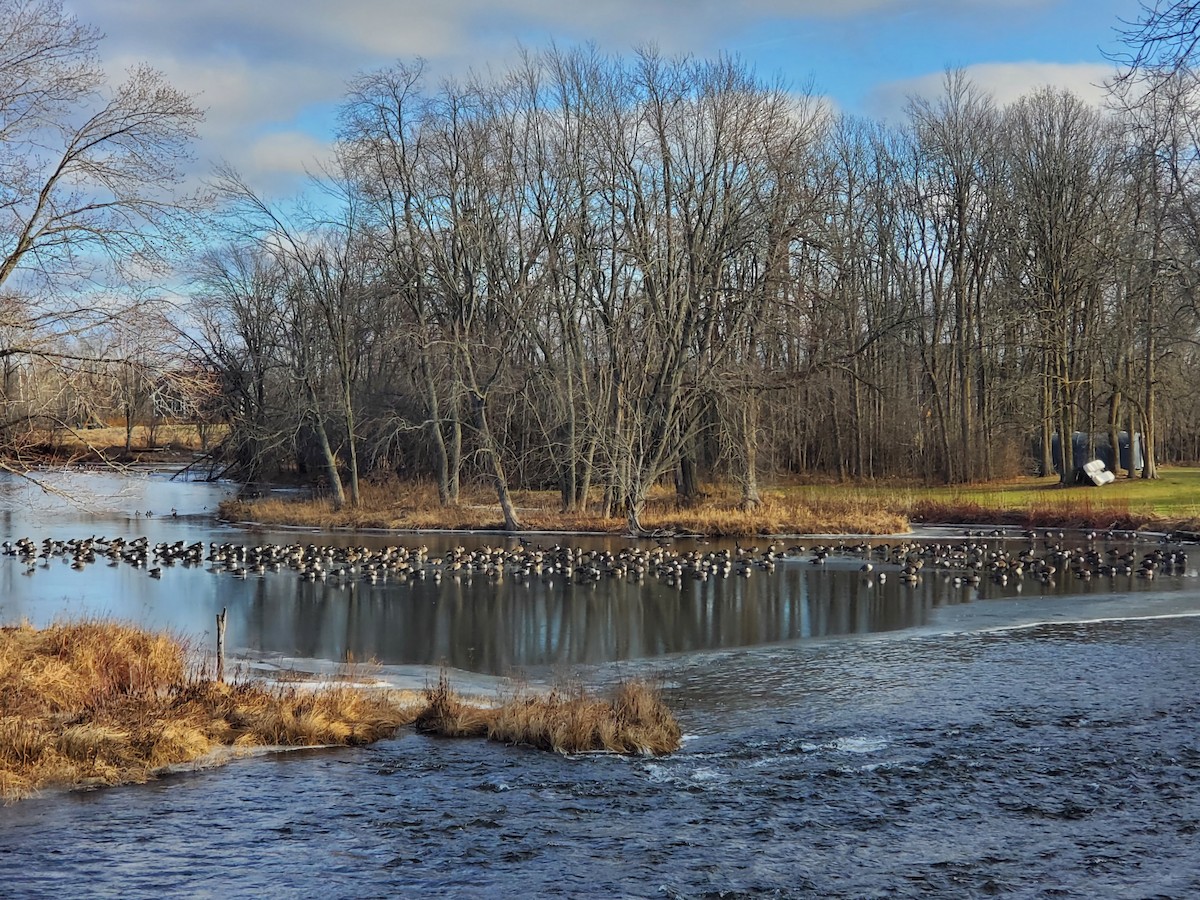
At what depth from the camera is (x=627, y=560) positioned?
2597 cm

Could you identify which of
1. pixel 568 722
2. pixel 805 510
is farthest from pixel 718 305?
pixel 568 722

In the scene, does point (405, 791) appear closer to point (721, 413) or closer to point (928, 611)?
point (928, 611)

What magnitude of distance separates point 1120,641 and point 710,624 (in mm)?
6759

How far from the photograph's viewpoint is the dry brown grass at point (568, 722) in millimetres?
11852

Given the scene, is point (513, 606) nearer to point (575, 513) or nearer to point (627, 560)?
point (627, 560)

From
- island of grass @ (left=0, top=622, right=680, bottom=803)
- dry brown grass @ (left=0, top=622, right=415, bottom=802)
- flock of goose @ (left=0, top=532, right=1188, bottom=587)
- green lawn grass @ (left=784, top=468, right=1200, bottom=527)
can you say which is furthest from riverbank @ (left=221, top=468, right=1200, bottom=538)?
dry brown grass @ (left=0, top=622, right=415, bottom=802)

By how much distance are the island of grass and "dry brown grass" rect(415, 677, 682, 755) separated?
0.01 metres

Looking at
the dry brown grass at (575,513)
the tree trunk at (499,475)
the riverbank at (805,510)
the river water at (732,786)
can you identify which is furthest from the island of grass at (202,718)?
the tree trunk at (499,475)

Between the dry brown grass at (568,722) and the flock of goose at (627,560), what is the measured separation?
11705mm

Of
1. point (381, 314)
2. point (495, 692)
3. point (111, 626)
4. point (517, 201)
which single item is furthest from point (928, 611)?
point (381, 314)

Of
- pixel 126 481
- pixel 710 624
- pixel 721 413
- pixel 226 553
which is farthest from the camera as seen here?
pixel 721 413

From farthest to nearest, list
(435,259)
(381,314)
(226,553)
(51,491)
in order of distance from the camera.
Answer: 1. (381,314)
2. (435,259)
3. (226,553)
4. (51,491)

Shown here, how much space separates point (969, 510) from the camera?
117 ft

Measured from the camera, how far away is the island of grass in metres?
10.8
